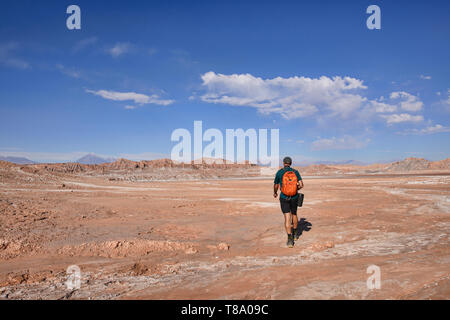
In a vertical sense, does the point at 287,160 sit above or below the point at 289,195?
above

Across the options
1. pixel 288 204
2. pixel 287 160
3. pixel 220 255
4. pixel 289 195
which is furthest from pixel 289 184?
pixel 220 255

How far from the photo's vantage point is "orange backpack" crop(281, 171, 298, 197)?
239 inches

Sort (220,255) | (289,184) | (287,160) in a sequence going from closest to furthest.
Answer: (220,255) < (289,184) < (287,160)

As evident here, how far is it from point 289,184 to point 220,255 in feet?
7.24

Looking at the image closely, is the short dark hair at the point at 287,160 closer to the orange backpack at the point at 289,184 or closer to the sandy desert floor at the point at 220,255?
the orange backpack at the point at 289,184

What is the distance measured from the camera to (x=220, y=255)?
574cm

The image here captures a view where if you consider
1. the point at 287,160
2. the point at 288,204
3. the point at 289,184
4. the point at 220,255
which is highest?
the point at 287,160

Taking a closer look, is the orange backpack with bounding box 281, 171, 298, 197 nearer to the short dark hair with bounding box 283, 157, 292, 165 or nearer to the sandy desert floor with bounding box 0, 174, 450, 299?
the short dark hair with bounding box 283, 157, 292, 165

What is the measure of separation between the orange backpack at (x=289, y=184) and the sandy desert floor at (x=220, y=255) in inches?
49.5

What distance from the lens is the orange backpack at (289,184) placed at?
6078 millimetres

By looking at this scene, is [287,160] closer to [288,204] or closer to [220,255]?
[288,204]

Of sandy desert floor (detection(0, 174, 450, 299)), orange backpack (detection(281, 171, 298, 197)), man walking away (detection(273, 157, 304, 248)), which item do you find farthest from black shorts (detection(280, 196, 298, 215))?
sandy desert floor (detection(0, 174, 450, 299))

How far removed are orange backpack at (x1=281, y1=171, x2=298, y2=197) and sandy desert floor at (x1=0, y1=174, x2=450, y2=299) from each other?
126 cm
